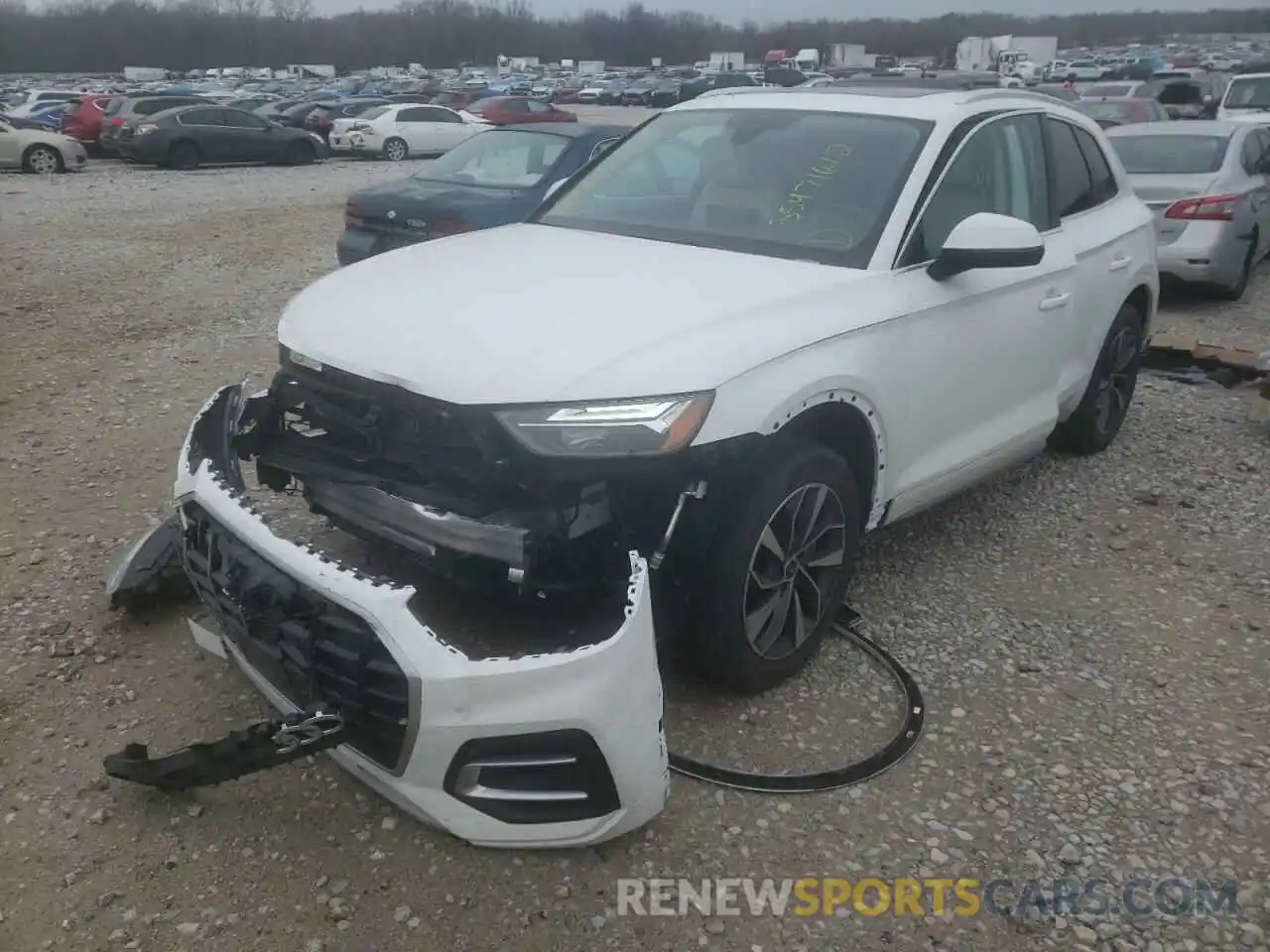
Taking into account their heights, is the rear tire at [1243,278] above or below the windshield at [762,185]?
below

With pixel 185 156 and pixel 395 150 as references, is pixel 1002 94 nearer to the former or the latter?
pixel 185 156

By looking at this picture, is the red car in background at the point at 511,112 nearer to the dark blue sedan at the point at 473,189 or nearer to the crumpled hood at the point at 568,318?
the dark blue sedan at the point at 473,189

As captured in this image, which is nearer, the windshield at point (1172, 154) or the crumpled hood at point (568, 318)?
the crumpled hood at point (568, 318)

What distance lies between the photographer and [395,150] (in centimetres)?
2522

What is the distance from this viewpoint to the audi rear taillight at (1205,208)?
8.86 meters

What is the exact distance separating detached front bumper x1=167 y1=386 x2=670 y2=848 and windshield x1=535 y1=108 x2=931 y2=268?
1615mm

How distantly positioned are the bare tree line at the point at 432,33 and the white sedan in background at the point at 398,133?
65210 mm

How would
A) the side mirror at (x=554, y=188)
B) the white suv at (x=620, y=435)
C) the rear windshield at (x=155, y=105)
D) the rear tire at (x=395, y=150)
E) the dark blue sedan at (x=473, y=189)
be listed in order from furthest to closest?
1. the rear tire at (x=395, y=150)
2. the rear windshield at (x=155, y=105)
3. the dark blue sedan at (x=473, y=189)
4. the side mirror at (x=554, y=188)
5. the white suv at (x=620, y=435)

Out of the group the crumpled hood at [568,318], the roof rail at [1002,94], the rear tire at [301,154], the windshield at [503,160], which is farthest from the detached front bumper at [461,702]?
the rear tire at [301,154]

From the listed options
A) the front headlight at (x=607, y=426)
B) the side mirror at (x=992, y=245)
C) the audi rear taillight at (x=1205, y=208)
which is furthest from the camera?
the audi rear taillight at (x=1205, y=208)

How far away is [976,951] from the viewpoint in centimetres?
254

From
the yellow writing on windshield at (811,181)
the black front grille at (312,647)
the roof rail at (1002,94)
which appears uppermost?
the roof rail at (1002,94)

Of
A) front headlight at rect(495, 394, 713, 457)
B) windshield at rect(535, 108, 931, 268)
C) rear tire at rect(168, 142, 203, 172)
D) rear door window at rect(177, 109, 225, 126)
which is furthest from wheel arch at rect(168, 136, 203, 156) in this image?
front headlight at rect(495, 394, 713, 457)

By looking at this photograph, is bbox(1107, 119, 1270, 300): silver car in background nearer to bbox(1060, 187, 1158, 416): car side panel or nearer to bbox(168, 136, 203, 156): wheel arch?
bbox(1060, 187, 1158, 416): car side panel
